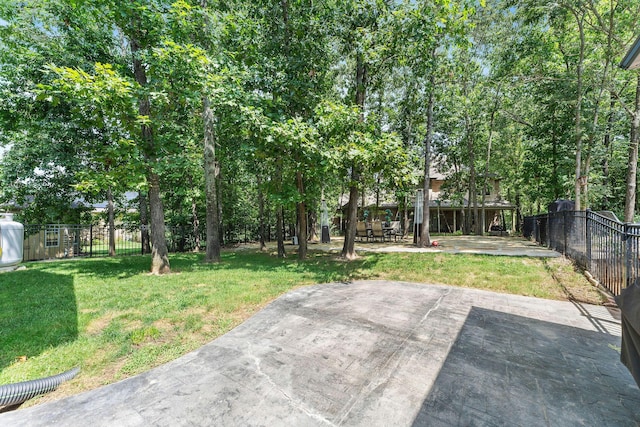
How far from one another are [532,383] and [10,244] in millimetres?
5172

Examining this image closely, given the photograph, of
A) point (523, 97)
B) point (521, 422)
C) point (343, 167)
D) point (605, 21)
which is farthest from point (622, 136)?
point (521, 422)

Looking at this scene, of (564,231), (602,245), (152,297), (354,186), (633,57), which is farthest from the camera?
(354,186)

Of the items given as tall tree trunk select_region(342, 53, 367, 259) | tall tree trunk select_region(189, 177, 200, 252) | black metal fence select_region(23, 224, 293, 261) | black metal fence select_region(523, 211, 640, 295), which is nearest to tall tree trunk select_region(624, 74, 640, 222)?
black metal fence select_region(523, 211, 640, 295)

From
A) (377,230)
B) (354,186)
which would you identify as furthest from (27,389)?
(377,230)

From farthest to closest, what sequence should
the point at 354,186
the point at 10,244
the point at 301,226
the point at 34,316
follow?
the point at 301,226, the point at 354,186, the point at 34,316, the point at 10,244

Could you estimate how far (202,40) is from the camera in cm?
875

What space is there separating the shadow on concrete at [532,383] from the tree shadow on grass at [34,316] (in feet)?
13.8

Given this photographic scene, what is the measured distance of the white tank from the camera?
108 inches

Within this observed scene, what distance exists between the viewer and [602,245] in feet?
18.2

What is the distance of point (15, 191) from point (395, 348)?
1780 centimetres

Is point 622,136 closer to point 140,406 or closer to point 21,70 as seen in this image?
point 140,406

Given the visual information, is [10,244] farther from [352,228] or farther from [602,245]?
[602,245]

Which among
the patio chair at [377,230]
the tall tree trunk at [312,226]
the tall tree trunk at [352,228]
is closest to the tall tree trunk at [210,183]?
the tall tree trunk at [352,228]

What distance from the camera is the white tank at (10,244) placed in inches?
108
